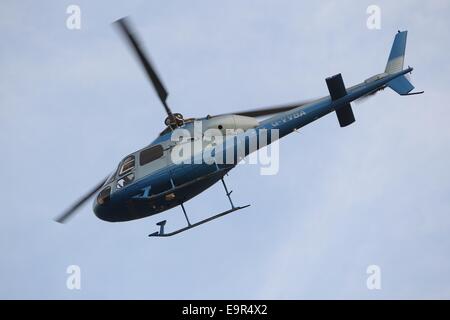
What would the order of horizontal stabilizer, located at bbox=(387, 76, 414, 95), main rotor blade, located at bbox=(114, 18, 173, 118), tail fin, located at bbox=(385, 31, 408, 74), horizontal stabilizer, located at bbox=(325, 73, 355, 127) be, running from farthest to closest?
tail fin, located at bbox=(385, 31, 408, 74) → horizontal stabilizer, located at bbox=(387, 76, 414, 95) → horizontal stabilizer, located at bbox=(325, 73, 355, 127) → main rotor blade, located at bbox=(114, 18, 173, 118)

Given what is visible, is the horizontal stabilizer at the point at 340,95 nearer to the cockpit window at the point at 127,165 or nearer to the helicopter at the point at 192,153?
the helicopter at the point at 192,153

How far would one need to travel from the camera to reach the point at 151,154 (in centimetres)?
1842

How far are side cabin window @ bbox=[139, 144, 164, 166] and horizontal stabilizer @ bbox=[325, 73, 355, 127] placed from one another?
15.5 feet

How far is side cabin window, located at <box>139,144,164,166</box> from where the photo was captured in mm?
18344

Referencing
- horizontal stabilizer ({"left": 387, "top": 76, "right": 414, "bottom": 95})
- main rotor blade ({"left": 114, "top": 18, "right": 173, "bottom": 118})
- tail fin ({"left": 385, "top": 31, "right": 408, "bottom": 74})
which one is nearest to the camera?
main rotor blade ({"left": 114, "top": 18, "right": 173, "bottom": 118})

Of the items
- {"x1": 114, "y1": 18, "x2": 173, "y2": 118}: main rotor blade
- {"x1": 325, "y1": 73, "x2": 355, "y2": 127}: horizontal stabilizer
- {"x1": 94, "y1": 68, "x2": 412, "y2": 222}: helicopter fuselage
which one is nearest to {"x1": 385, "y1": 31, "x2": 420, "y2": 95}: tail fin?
{"x1": 94, "y1": 68, "x2": 412, "y2": 222}: helicopter fuselage

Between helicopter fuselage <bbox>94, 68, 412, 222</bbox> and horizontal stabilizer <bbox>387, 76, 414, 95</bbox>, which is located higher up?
horizontal stabilizer <bbox>387, 76, 414, 95</bbox>

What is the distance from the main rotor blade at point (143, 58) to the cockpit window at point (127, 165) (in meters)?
1.76

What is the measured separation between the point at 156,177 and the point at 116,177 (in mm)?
1237

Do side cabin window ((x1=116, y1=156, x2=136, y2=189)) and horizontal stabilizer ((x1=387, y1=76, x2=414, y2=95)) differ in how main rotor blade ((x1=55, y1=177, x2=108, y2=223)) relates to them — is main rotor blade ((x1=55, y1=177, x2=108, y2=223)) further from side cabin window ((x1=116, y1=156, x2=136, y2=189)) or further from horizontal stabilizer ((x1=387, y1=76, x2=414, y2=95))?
horizontal stabilizer ((x1=387, y1=76, x2=414, y2=95))
